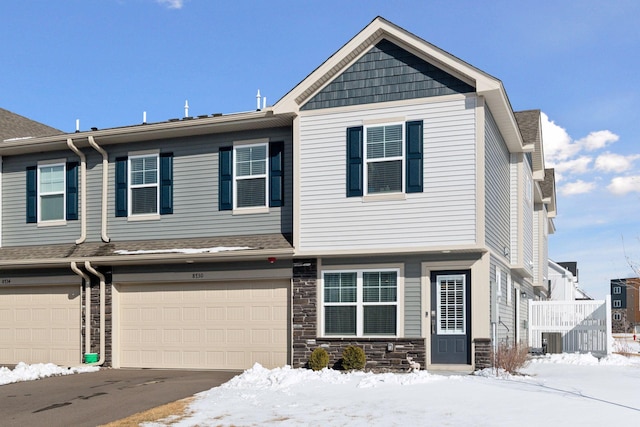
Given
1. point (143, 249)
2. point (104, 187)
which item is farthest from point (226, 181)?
point (104, 187)

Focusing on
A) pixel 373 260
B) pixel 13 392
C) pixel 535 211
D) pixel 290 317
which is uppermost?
pixel 535 211

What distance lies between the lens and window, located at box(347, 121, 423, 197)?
637 inches

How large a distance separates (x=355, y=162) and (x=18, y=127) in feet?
41.2

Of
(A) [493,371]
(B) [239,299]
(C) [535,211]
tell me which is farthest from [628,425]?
(C) [535,211]

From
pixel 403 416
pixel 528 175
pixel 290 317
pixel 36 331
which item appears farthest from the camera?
pixel 528 175

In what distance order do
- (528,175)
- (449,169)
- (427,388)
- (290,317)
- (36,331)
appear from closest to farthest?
(427,388) → (449,169) → (290,317) → (36,331) → (528,175)

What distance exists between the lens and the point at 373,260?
16.6m

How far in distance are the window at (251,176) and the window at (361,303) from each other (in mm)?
2522

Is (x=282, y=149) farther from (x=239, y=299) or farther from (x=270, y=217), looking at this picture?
(x=239, y=299)

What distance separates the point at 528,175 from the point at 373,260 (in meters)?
9.65

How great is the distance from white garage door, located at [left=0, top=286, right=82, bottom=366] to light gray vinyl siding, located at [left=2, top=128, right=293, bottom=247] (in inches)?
56.9

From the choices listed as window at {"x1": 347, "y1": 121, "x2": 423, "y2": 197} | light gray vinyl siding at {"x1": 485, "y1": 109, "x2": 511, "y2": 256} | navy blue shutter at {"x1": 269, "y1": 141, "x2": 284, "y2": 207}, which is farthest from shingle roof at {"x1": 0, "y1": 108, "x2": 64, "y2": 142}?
light gray vinyl siding at {"x1": 485, "y1": 109, "x2": 511, "y2": 256}

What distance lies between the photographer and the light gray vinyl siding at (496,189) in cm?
1666

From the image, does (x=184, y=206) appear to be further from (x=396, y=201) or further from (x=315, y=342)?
(x=396, y=201)
